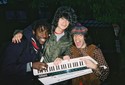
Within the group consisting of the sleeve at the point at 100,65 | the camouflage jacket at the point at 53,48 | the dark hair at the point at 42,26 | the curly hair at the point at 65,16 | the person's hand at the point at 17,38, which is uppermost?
the curly hair at the point at 65,16

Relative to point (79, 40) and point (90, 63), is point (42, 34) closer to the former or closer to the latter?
point (79, 40)

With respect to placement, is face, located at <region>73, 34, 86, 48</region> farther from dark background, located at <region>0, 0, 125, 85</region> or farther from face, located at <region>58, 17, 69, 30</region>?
dark background, located at <region>0, 0, 125, 85</region>

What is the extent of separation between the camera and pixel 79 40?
5543 mm

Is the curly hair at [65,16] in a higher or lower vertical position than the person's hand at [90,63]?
higher

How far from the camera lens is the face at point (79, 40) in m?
5.53

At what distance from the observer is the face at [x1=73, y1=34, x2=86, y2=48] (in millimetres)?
5527

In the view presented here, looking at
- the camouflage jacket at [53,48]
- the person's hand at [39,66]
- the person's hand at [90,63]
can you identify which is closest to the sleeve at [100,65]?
the person's hand at [90,63]

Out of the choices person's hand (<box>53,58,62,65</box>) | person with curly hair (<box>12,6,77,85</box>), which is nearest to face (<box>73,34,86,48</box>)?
person with curly hair (<box>12,6,77,85</box>)

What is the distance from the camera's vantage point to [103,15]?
6.25 metres

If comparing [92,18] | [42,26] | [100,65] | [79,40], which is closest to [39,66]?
[42,26]

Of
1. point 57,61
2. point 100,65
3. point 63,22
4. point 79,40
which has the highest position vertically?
point 63,22

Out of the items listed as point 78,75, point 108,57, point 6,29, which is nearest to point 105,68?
point 78,75

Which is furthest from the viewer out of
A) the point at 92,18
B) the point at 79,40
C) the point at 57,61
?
the point at 92,18

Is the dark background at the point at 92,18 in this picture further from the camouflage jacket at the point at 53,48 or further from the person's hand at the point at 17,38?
the person's hand at the point at 17,38
